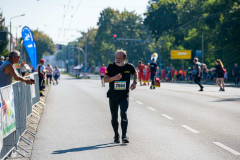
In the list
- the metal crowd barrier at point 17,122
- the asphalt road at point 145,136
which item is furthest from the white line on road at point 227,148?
the metal crowd barrier at point 17,122

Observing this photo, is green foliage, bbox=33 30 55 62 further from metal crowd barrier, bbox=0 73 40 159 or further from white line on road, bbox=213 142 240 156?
white line on road, bbox=213 142 240 156

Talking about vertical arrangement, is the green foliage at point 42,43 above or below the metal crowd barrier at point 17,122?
above

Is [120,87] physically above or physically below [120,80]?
below

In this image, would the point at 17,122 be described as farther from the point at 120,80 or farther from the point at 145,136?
the point at 145,136

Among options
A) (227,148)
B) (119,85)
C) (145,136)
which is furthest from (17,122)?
(227,148)

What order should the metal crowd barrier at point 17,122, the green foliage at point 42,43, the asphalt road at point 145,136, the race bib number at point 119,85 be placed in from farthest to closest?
the green foliage at point 42,43 → the race bib number at point 119,85 → the asphalt road at point 145,136 → the metal crowd barrier at point 17,122

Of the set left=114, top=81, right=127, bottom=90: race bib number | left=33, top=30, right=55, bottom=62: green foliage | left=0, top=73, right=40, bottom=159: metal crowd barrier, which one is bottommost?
left=0, top=73, right=40, bottom=159: metal crowd barrier

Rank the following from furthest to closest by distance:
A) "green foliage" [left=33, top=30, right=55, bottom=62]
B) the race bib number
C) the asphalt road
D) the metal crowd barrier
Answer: "green foliage" [left=33, top=30, right=55, bottom=62]
the race bib number
the asphalt road
the metal crowd barrier

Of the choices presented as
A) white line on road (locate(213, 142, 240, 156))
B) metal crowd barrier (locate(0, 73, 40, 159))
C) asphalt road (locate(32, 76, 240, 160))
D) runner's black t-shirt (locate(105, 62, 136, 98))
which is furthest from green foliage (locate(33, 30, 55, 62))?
white line on road (locate(213, 142, 240, 156))

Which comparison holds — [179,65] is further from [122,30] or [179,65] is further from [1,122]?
[1,122]

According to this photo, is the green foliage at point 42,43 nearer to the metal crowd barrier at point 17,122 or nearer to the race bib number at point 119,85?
the metal crowd barrier at point 17,122

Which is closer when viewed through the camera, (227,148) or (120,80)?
(227,148)

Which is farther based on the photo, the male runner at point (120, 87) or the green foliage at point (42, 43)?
the green foliage at point (42, 43)

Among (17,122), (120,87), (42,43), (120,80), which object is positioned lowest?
(17,122)
